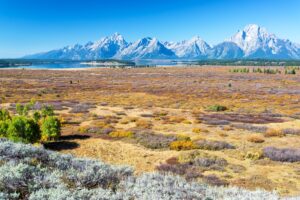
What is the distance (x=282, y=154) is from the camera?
66.4ft

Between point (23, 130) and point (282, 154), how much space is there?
18201 mm

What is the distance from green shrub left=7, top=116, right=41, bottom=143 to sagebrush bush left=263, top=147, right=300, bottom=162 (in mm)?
16728

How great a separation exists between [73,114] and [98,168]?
103ft

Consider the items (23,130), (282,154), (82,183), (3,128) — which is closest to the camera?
(82,183)

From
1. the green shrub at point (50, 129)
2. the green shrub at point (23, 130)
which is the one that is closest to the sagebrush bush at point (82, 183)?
the green shrub at point (23, 130)

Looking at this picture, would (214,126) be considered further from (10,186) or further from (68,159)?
(10,186)

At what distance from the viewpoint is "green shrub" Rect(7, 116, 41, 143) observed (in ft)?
69.9

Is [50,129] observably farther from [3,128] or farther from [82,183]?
[82,183]

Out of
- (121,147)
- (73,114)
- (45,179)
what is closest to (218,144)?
(121,147)

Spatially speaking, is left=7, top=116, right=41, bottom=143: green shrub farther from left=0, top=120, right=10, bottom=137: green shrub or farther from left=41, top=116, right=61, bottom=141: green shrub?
left=41, top=116, right=61, bottom=141: green shrub

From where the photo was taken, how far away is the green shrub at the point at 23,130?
2130cm

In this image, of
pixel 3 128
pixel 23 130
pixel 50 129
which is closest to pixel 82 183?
pixel 23 130

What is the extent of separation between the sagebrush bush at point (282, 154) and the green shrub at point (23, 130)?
16.7 metres

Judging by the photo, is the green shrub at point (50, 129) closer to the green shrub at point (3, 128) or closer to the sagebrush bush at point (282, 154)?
the green shrub at point (3, 128)
